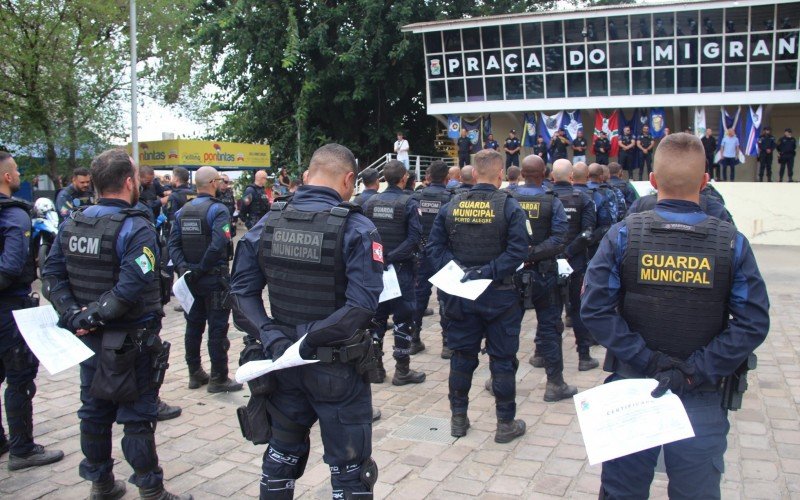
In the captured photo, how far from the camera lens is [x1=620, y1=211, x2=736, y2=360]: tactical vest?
2695 millimetres

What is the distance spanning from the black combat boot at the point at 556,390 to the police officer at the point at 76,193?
5666 millimetres

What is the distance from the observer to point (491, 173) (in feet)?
15.5

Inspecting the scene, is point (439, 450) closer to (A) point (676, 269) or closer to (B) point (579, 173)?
(A) point (676, 269)

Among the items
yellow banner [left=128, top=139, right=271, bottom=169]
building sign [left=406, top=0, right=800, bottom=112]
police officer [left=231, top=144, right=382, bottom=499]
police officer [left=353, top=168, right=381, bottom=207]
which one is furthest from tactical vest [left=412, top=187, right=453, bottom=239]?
building sign [left=406, top=0, right=800, bottom=112]

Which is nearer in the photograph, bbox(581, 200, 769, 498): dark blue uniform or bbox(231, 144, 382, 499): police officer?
bbox(581, 200, 769, 498): dark blue uniform

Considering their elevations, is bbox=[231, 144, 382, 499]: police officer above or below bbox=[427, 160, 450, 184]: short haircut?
below

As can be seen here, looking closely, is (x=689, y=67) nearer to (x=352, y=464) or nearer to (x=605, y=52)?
(x=605, y=52)

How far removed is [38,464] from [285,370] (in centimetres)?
250

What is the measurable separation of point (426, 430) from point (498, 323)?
3.51 feet

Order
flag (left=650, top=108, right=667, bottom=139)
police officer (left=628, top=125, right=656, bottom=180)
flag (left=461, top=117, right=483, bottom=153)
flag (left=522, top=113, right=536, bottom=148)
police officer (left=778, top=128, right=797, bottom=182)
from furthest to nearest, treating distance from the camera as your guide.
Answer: flag (left=461, top=117, right=483, bottom=153) → flag (left=522, top=113, right=536, bottom=148) → flag (left=650, top=108, right=667, bottom=139) → police officer (left=628, top=125, right=656, bottom=180) → police officer (left=778, top=128, right=797, bottom=182)

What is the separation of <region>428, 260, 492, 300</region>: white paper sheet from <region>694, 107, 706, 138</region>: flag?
22367 millimetres

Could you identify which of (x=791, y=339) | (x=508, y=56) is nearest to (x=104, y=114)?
(x=508, y=56)

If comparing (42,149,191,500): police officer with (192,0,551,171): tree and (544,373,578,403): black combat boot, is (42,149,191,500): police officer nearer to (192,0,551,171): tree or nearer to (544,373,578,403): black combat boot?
(544,373,578,403): black combat boot

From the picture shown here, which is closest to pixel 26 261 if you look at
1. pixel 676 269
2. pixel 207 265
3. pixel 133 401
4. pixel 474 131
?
pixel 133 401
